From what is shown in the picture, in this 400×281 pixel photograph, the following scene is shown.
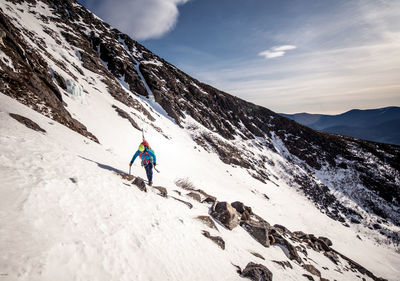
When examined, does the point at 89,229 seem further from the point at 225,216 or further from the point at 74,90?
the point at 74,90

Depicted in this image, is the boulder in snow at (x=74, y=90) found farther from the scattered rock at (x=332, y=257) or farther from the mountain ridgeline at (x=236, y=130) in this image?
the scattered rock at (x=332, y=257)

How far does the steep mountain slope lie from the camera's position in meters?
4.45

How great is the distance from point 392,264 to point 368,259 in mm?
3989

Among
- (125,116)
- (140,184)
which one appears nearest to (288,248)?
(140,184)

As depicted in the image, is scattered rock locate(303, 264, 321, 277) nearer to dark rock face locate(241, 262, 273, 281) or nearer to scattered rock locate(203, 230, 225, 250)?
dark rock face locate(241, 262, 273, 281)

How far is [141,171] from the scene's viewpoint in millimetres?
11445

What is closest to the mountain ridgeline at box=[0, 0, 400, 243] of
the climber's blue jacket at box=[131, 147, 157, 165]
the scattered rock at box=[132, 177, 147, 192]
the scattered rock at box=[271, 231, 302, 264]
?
the climber's blue jacket at box=[131, 147, 157, 165]

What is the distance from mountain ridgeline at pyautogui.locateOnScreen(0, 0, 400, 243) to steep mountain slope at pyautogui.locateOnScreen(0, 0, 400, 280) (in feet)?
1.24

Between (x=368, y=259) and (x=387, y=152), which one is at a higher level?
(x=387, y=152)

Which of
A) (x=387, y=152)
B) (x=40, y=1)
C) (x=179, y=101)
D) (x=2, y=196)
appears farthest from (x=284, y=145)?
(x=40, y=1)

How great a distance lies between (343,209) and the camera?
35.8m

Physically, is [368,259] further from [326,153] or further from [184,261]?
[326,153]

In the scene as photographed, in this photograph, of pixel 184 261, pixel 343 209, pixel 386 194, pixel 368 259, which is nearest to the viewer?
pixel 184 261

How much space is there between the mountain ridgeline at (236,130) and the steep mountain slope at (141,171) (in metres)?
0.38
